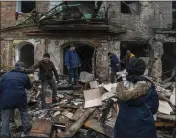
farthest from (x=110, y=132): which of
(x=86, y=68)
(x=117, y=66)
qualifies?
(x=86, y=68)

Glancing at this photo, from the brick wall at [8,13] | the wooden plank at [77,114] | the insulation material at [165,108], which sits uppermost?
the brick wall at [8,13]

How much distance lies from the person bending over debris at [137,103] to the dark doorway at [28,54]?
44.7 ft

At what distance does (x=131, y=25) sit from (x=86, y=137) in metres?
10.2

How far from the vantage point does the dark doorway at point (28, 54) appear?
17797 millimetres

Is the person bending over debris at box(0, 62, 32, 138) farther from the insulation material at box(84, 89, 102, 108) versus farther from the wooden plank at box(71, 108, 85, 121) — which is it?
the insulation material at box(84, 89, 102, 108)

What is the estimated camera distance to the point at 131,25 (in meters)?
16.9

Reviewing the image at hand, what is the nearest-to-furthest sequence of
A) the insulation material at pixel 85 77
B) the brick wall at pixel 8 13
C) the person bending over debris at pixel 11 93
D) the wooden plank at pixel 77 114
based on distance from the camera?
the person bending over debris at pixel 11 93 < the wooden plank at pixel 77 114 < the insulation material at pixel 85 77 < the brick wall at pixel 8 13

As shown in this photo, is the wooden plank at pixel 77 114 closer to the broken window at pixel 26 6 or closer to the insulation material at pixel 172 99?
the insulation material at pixel 172 99

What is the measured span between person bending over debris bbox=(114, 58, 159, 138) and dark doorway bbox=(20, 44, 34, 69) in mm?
13611

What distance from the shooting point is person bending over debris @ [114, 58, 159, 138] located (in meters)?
4.64

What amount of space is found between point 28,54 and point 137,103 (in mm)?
13953

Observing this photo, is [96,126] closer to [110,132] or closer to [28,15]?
[110,132]

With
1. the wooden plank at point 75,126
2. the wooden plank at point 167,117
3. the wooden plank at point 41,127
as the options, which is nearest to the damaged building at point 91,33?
the wooden plank at point 75,126

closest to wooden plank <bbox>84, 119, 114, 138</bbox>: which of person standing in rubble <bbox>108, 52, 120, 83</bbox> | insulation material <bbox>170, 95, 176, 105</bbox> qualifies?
insulation material <bbox>170, 95, 176, 105</bbox>
